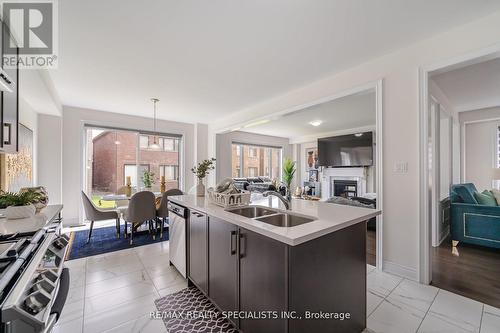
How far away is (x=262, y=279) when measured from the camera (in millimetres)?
1233

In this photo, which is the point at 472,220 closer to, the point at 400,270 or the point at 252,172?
the point at 400,270

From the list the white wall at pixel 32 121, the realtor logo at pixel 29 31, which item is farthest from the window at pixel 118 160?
the realtor logo at pixel 29 31

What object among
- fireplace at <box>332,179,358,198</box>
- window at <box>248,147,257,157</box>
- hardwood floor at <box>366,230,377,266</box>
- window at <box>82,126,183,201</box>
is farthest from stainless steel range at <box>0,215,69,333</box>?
fireplace at <box>332,179,358,198</box>

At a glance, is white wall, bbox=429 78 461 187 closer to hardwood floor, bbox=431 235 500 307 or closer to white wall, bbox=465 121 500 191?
white wall, bbox=465 121 500 191

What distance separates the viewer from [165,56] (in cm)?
251

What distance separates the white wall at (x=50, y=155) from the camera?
3975 millimetres

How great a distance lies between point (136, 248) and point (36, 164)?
2.57 meters

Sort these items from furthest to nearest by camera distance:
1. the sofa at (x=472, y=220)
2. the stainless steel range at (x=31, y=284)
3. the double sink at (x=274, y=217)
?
the sofa at (x=472, y=220) → the double sink at (x=274, y=217) → the stainless steel range at (x=31, y=284)

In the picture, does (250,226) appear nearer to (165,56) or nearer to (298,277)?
(298,277)

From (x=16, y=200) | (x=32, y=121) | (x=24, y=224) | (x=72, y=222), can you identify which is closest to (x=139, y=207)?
(x=16, y=200)

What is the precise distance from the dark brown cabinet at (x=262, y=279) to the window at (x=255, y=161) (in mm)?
5772

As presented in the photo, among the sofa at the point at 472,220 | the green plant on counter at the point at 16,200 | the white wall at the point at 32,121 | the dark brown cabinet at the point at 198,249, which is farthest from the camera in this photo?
the white wall at the point at 32,121

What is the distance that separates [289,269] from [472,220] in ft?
12.0

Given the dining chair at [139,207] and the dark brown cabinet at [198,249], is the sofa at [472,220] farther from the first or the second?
the dining chair at [139,207]
